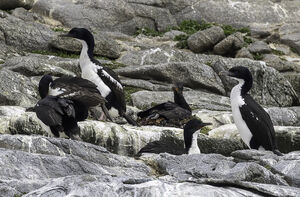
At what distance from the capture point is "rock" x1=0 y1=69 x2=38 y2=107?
13742 millimetres

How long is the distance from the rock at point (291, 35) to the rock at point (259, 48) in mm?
1360

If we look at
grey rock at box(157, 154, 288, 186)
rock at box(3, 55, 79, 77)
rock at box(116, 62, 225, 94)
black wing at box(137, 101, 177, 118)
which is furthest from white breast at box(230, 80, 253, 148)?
rock at box(116, 62, 225, 94)

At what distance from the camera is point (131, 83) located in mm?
17797

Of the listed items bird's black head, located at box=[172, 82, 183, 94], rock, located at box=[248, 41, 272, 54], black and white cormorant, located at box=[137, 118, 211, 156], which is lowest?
rock, located at box=[248, 41, 272, 54]

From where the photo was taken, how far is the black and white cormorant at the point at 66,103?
31.8 ft

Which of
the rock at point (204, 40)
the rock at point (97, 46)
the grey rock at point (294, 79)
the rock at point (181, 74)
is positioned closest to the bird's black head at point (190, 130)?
the rock at point (181, 74)

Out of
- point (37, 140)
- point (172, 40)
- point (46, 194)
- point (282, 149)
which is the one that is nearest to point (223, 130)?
point (282, 149)

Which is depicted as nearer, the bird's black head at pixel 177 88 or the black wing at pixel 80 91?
the black wing at pixel 80 91

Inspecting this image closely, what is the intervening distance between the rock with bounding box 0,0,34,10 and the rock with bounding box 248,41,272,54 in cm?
812

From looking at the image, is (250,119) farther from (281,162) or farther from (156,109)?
(281,162)

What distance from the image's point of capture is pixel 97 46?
69.5ft

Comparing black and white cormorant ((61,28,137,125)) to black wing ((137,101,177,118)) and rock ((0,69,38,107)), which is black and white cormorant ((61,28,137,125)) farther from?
rock ((0,69,38,107))

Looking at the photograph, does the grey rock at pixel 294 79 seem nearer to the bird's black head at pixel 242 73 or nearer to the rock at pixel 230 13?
the rock at pixel 230 13

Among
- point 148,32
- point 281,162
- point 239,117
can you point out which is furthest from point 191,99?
point 148,32
